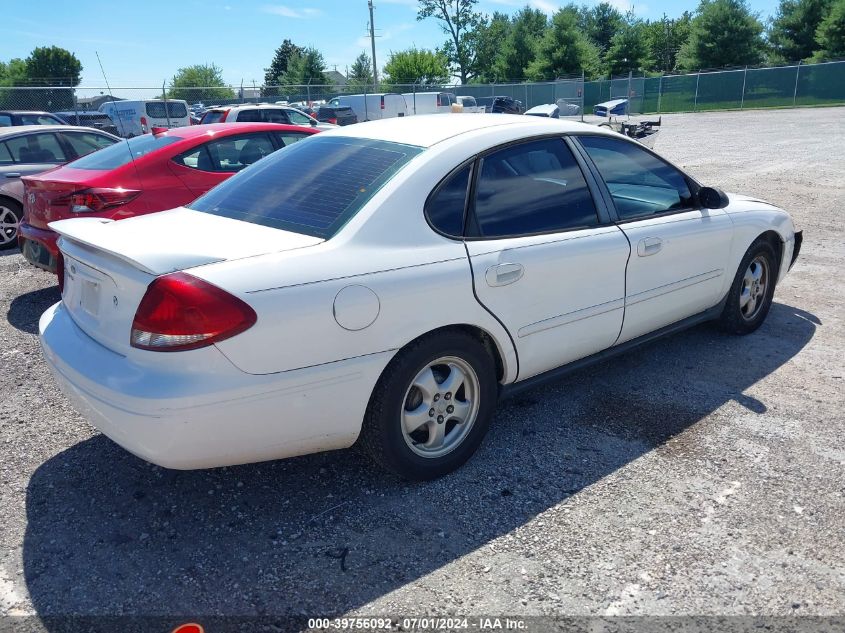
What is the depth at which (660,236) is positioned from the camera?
4.00m

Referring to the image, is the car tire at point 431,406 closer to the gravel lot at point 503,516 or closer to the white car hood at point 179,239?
the gravel lot at point 503,516

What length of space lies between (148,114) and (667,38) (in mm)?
60874

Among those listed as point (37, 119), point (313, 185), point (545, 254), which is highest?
point (313, 185)

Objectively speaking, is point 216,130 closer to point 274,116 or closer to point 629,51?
point 274,116

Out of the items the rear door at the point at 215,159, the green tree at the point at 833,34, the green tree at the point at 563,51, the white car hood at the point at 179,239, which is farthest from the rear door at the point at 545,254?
the green tree at the point at 563,51

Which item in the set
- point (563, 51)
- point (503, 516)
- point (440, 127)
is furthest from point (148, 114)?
point (563, 51)

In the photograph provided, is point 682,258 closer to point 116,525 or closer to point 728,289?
point 728,289

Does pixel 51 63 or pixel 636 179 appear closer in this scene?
pixel 636 179

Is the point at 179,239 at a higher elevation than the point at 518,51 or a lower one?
lower

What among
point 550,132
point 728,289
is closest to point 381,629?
point 550,132

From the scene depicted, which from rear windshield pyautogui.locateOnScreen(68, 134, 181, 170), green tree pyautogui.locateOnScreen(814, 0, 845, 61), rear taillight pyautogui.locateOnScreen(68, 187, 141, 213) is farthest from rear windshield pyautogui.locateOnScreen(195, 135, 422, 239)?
green tree pyautogui.locateOnScreen(814, 0, 845, 61)

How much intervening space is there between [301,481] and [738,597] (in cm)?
191

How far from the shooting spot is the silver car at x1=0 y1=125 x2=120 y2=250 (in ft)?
27.6

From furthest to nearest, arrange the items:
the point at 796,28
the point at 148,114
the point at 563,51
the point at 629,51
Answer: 1. the point at 629,51
2. the point at 563,51
3. the point at 796,28
4. the point at 148,114
